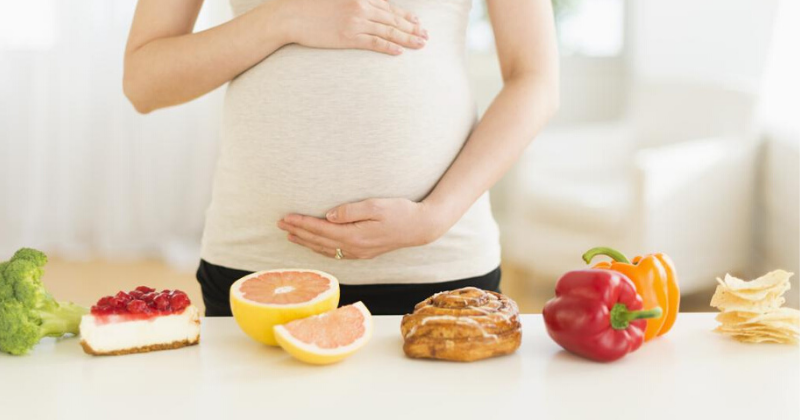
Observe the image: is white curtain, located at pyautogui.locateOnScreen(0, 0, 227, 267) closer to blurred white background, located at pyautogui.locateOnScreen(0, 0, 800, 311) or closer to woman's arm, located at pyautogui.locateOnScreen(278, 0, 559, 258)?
blurred white background, located at pyautogui.locateOnScreen(0, 0, 800, 311)

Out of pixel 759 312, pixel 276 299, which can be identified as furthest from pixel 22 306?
pixel 759 312

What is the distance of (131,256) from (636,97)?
249cm

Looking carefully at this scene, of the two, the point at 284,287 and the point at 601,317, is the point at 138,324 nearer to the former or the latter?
the point at 284,287

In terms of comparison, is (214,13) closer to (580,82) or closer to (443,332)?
(580,82)

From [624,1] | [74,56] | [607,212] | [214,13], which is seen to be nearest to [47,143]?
[74,56]

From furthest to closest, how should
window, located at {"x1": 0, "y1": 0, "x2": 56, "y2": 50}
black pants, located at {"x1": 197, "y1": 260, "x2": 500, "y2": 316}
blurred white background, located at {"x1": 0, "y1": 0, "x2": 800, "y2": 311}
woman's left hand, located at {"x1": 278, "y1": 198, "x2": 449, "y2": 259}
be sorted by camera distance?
window, located at {"x1": 0, "y1": 0, "x2": 56, "y2": 50} < blurred white background, located at {"x1": 0, "y1": 0, "x2": 800, "y2": 311} < black pants, located at {"x1": 197, "y1": 260, "x2": 500, "y2": 316} < woman's left hand, located at {"x1": 278, "y1": 198, "x2": 449, "y2": 259}

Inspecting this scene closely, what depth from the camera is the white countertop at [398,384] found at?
2.58 ft

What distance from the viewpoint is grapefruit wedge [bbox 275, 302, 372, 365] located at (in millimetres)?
884

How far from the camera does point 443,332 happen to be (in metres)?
0.90

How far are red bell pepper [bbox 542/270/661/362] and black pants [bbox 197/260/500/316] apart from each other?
0.39 m

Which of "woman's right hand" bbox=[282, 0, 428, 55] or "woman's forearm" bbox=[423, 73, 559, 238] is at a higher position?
"woman's right hand" bbox=[282, 0, 428, 55]

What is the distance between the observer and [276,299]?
0.96 m

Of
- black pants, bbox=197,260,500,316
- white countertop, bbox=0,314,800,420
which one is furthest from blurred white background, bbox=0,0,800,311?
white countertop, bbox=0,314,800,420

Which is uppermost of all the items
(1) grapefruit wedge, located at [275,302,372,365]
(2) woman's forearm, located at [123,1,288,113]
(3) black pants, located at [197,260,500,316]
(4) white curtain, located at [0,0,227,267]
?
(2) woman's forearm, located at [123,1,288,113]
